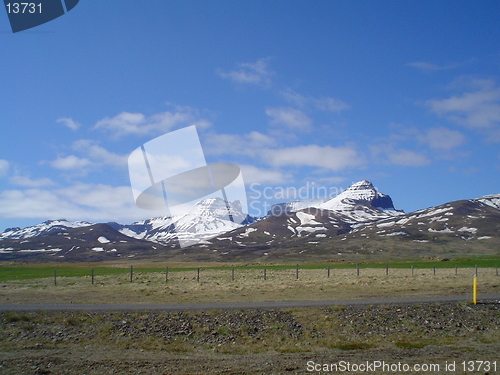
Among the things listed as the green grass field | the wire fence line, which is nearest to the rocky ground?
the wire fence line

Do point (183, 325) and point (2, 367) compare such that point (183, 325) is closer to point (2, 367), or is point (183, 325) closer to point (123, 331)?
point (123, 331)

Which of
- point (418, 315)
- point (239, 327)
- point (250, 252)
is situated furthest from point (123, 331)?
point (250, 252)

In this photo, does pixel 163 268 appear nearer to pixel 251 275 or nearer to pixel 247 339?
pixel 251 275

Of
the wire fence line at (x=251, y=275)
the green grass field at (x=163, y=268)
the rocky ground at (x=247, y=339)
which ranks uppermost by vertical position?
the rocky ground at (x=247, y=339)

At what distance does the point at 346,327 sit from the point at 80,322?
44.3ft

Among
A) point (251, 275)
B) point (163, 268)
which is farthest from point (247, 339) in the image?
point (163, 268)

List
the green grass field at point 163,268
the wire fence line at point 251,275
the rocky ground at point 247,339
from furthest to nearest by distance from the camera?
the green grass field at point 163,268 < the wire fence line at point 251,275 < the rocky ground at point 247,339

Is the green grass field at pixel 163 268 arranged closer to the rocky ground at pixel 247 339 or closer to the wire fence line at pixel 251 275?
the wire fence line at pixel 251 275

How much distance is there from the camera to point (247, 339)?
18.2 meters

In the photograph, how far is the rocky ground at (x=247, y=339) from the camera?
1412 cm

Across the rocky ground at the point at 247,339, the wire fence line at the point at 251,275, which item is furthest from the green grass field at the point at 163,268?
the rocky ground at the point at 247,339

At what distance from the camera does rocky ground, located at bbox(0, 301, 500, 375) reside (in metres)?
14.1

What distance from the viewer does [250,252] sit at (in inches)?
7697

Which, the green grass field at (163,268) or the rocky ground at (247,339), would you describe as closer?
the rocky ground at (247,339)
